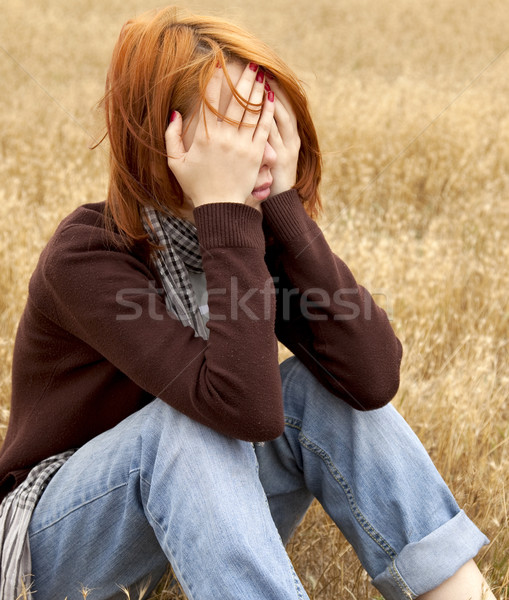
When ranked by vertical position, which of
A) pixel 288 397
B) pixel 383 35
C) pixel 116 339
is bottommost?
pixel 288 397

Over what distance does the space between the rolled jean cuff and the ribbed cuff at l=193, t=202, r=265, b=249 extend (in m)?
0.70

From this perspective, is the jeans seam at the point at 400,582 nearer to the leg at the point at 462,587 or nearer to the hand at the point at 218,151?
the leg at the point at 462,587

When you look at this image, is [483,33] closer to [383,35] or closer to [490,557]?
[383,35]

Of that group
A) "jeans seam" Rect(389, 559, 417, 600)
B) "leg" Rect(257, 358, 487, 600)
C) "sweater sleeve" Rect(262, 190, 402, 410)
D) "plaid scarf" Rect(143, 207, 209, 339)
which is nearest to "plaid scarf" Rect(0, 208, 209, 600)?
"plaid scarf" Rect(143, 207, 209, 339)

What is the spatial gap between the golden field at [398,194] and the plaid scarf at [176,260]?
415 mm

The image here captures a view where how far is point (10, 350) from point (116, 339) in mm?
1292

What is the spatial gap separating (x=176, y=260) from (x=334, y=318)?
0.37 m

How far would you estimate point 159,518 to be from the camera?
143 cm

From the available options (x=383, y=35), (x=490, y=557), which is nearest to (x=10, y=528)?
(x=490, y=557)

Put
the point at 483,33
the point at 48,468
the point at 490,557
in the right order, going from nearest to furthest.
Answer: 1. the point at 48,468
2. the point at 490,557
3. the point at 483,33

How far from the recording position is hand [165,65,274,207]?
1.62 m

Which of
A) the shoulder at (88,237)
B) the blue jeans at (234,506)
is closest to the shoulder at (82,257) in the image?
the shoulder at (88,237)

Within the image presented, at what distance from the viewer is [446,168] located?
4648 millimetres

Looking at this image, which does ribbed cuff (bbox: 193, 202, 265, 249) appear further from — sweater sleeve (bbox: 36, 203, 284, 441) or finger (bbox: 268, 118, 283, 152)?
finger (bbox: 268, 118, 283, 152)
